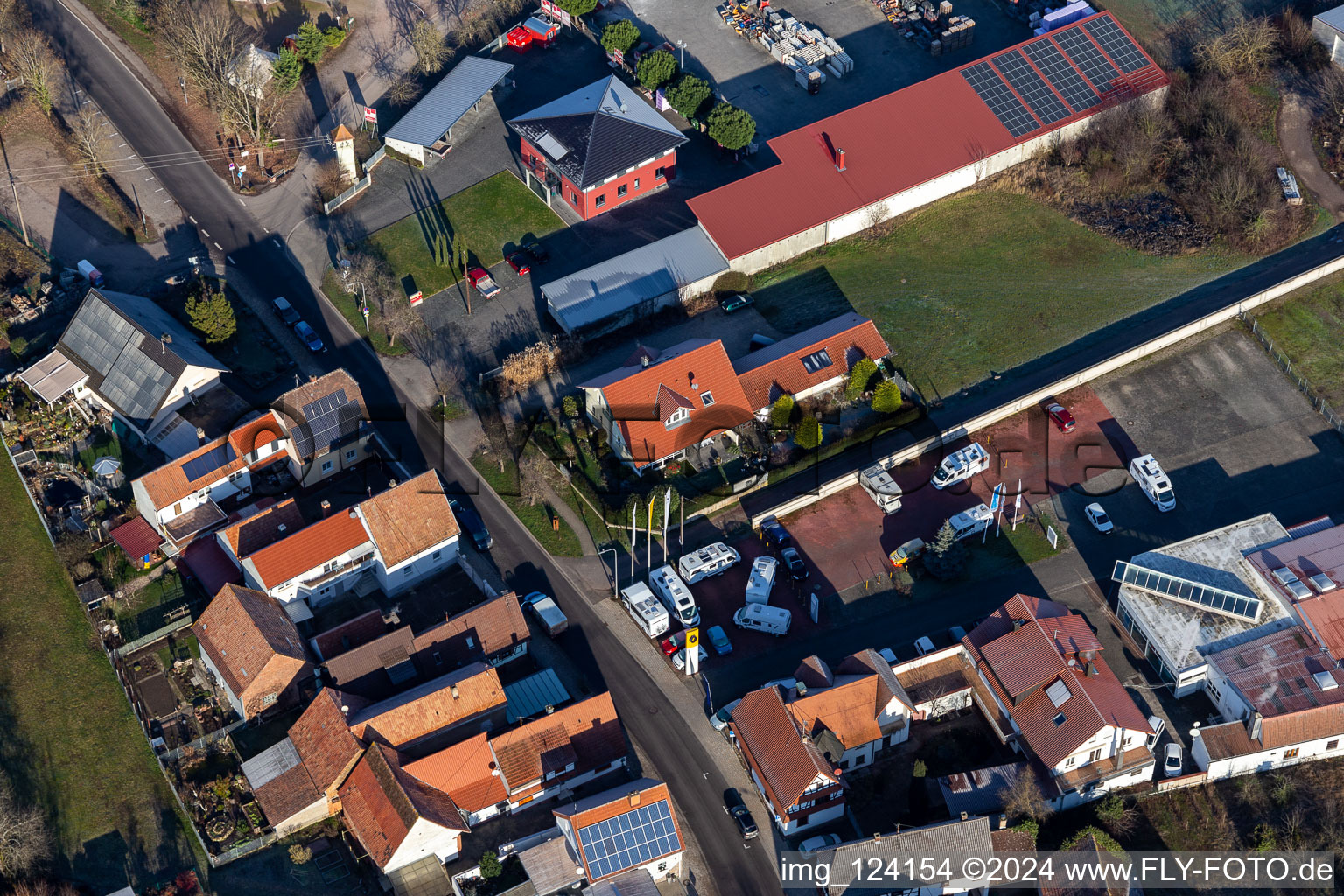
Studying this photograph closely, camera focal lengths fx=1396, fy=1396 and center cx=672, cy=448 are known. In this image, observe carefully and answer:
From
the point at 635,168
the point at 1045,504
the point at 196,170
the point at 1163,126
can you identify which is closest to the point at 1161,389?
the point at 1045,504

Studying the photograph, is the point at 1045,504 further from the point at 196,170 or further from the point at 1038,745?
the point at 196,170

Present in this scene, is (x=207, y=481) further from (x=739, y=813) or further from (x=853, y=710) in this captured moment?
(x=853, y=710)

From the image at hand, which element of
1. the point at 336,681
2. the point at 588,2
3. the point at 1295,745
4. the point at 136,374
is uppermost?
the point at 588,2

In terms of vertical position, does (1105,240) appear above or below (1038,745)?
above

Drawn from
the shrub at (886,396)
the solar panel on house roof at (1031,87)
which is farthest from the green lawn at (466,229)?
the solar panel on house roof at (1031,87)

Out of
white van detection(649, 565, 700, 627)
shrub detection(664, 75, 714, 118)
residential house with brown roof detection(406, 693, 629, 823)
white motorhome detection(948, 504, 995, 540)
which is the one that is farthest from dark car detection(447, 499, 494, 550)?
shrub detection(664, 75, 714, 118)

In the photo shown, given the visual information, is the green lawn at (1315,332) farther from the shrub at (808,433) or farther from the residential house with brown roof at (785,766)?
the residential house with brown roof at (785,766)

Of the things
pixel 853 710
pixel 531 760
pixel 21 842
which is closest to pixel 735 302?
pixel 853 710

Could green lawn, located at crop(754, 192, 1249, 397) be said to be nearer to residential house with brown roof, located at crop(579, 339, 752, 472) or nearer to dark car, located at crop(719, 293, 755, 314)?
dark car, located at crop(719, 293, 755, 314)
